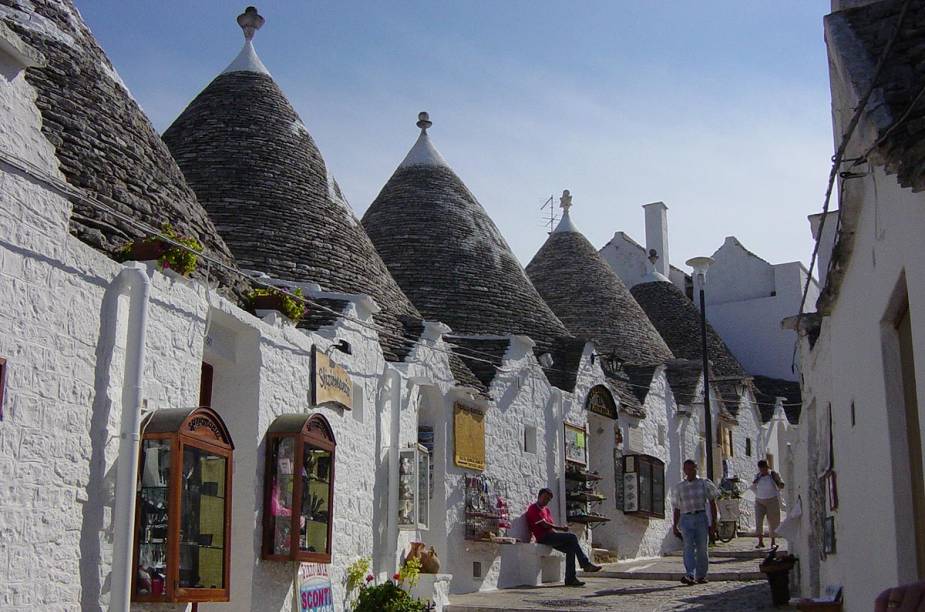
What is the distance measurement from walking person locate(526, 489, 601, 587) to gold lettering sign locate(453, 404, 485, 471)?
906mm

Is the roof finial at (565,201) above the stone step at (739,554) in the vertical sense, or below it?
above

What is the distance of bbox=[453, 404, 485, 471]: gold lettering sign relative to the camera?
48.1 feet


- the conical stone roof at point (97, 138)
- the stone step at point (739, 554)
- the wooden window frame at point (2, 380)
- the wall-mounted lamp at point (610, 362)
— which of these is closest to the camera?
the wooden window frame at point (2, 380)

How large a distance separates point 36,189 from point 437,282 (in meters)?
11.5

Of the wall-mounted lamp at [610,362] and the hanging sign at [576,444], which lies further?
A: the wall-mounted lamp at [610,362]

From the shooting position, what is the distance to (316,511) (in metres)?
10.2

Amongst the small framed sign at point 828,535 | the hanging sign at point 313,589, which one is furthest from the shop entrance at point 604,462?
the small framed sign at point 828,535

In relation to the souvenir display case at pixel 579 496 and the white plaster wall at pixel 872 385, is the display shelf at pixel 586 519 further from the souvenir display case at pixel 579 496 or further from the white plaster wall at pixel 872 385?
the white plaster wall at pixel 872 385

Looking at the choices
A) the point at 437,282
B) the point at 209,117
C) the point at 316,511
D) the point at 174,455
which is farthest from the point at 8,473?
the point at 437,282

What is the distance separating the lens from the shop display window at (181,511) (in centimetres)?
764

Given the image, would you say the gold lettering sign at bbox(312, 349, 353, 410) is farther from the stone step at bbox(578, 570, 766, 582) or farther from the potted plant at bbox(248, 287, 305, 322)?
the stone step at bbox(578, 570, 766, 582)

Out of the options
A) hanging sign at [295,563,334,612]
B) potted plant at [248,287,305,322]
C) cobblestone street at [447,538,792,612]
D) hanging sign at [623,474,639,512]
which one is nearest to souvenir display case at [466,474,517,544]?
cobblestone street at [447,538,792,612]

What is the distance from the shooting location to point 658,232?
3281 centimetres

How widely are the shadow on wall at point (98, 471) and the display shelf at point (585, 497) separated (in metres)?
11.3
